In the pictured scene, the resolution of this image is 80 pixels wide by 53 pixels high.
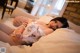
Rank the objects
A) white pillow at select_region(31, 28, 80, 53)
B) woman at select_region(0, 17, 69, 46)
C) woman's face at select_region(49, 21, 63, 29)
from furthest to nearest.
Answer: woman's face at select_region(49, 21, 63, 29)
woman at select_region(0, 17, 69, 46)
white pillow at select_region(31, 28, 80, 53)

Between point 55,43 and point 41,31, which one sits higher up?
point 55,43

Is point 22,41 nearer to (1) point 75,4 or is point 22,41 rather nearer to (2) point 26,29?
(2) point 26,29

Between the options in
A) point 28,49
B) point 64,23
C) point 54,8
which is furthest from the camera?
point 54,8

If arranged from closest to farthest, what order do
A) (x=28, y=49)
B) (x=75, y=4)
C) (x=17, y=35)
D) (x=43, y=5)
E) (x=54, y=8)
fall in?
(x=28, y=49) → (x=17, y=35) → (x=75, y=4) → (x=54, y=8) → (x=43, y=5)

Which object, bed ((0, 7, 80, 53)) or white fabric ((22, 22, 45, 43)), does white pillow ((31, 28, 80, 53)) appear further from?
white fabric ((22, 22, 45, 43))

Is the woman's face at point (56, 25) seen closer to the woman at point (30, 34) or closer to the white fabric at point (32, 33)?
the woman at point (30, 34)

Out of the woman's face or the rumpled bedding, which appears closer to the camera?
the rumpled bedding

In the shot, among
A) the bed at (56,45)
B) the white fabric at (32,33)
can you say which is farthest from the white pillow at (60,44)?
the white fabric at (32,33)

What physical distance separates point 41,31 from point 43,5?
94.4 inches

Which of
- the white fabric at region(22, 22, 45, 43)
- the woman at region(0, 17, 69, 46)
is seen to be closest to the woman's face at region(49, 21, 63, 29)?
the woman at region(0, 17, 69, 46)

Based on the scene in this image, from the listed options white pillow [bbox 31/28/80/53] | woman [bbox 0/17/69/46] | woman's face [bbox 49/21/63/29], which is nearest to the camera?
white pillow [bbox 31/28/80/53]

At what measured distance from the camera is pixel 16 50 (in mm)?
1224

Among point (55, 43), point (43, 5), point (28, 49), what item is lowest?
point (43, 5)

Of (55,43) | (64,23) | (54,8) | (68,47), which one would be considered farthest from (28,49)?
(54,8)
